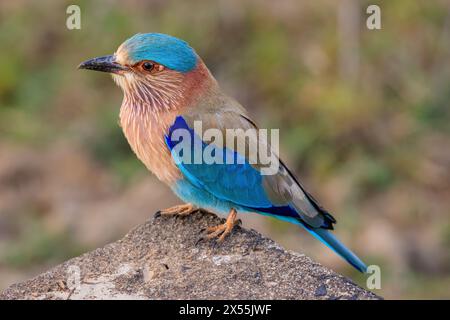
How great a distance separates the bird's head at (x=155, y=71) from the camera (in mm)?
5898

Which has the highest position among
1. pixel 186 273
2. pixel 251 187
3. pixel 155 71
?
pixel 155 71

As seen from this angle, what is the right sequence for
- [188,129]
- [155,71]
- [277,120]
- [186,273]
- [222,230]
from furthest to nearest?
[277,120] → [155,71] → [188,129] → [222,230] → [186,273]

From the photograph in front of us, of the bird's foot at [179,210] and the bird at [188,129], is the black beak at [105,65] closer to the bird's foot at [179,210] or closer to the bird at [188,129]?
the bird at [188,129]

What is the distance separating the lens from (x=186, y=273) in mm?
5301

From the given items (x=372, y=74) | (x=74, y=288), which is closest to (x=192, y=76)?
(x=74, y=288)

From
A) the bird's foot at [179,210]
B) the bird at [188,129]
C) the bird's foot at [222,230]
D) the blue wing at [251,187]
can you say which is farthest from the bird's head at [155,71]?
the bird's foot at [222,230]

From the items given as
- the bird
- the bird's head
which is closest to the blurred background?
the bird

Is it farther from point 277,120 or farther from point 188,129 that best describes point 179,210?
point 277,120

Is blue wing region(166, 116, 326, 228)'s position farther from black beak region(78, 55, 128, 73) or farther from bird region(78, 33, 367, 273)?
black beak region(78, 55, 128, 73)

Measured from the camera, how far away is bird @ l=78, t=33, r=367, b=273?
5.88 metres

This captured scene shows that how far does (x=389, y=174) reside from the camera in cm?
1023

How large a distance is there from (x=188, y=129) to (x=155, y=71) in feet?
1.29

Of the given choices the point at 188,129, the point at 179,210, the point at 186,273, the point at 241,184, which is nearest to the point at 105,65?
the point at 188,129

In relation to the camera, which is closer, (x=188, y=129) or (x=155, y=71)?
(x=188, y=129)
